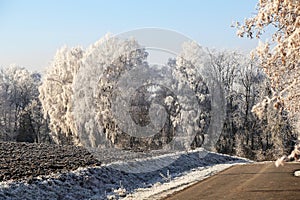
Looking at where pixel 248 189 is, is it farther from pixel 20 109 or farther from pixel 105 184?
pixel 20 109

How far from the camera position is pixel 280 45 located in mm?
7402

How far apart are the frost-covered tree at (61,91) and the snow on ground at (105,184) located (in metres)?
22.8

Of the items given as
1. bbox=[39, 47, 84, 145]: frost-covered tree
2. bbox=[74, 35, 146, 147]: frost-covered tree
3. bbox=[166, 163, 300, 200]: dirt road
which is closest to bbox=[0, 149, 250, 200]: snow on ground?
bbox=[166, 163, 300, 200]: dirt road

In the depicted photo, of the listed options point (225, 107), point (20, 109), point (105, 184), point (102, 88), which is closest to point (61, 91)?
point (102, 88)

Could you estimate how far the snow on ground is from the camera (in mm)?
15047

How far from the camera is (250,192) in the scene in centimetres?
1655

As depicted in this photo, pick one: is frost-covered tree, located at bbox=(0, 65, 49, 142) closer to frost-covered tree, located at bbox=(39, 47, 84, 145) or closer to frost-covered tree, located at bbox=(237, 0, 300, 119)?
frost-covered tree, located at bbox=(39, 47, 84, 145)

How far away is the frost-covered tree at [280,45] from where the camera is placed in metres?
7.36

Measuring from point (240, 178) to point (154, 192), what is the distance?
565cm

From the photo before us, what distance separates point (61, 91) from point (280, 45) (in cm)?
4505

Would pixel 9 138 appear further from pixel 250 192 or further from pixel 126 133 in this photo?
pixel 250 192

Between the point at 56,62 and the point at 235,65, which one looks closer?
the point at 56,62

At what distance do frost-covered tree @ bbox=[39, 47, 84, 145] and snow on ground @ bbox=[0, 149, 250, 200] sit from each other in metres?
22.8

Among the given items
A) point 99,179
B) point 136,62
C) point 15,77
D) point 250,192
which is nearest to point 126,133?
point 136,62
